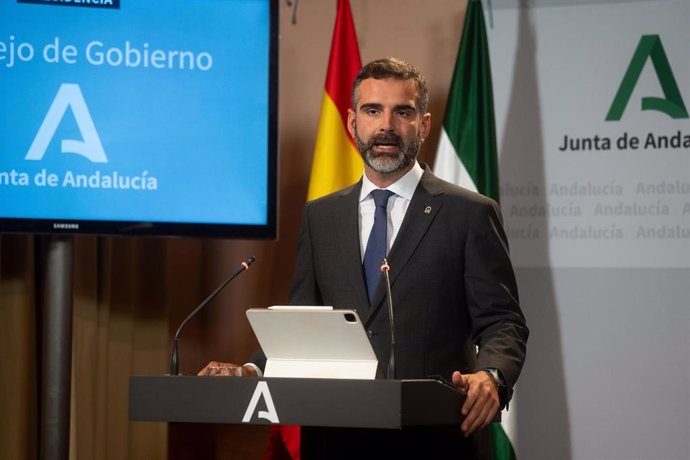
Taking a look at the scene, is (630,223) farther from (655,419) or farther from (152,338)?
(152,338)

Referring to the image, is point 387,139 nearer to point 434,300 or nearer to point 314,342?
point 434,300

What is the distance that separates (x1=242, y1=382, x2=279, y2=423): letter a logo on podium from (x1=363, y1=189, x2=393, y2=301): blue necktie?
0.77 metres

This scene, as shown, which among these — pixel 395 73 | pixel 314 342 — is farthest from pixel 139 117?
pixel 314 342

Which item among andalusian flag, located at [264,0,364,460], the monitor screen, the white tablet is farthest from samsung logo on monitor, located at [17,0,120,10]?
the white tablet

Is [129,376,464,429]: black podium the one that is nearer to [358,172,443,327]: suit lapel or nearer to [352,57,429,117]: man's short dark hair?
[358,172,443,327]: suit lapel

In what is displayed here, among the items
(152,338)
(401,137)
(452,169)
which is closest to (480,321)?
(401,137)

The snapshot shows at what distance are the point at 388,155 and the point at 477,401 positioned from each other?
87 cm

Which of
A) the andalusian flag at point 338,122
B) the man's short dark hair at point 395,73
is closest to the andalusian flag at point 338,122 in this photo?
the andalusian flag at point 338,122

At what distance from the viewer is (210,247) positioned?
4.61 meters

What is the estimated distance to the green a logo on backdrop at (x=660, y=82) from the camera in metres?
4.27

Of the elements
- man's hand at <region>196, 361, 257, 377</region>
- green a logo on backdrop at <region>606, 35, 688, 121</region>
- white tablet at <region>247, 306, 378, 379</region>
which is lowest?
man's hand at <region>196, 361, 257, 377</region>

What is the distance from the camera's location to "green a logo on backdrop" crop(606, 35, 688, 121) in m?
4.27

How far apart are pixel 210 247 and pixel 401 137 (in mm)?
2005

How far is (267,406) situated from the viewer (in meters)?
1.99
